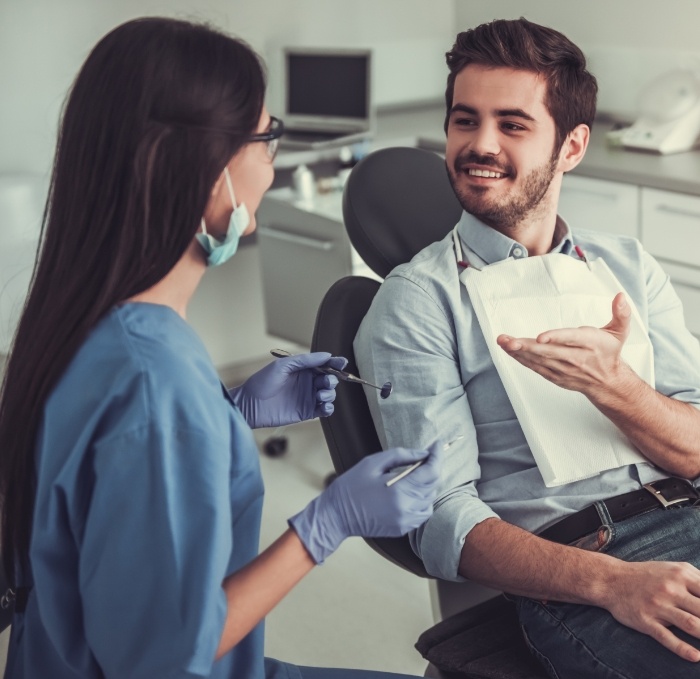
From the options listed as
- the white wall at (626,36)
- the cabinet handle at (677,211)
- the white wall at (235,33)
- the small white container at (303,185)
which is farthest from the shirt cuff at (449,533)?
the white wall at (626,36)

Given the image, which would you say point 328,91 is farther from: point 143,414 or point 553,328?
point 143,414

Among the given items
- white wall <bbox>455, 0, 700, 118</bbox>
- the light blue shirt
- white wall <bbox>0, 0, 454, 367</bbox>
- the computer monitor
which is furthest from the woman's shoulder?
white wall <bbox>455, 0, 700, 118</bbox>

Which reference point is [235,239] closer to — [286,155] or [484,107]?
[484,107]

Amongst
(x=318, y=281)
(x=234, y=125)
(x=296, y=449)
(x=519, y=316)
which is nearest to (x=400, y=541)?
(x=519, y=316)

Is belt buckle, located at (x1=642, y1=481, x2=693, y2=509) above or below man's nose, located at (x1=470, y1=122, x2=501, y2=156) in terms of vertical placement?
below

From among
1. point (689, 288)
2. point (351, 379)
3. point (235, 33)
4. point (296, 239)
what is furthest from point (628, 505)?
point (235, 33)

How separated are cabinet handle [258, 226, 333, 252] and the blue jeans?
5.05 feet

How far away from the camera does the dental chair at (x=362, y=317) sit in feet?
4.47

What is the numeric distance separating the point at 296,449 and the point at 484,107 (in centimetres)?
178

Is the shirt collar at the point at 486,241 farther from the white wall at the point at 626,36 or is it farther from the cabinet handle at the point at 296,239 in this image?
the white wall at the point at 626,36

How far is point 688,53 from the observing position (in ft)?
10.2

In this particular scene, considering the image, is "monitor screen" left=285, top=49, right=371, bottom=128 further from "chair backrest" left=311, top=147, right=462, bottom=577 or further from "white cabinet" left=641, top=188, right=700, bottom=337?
"chair backrest" left=311, top=147, right=462, bottom=577

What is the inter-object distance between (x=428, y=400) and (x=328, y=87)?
2.14 meters

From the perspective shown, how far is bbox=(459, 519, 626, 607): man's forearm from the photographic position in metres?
1.27
